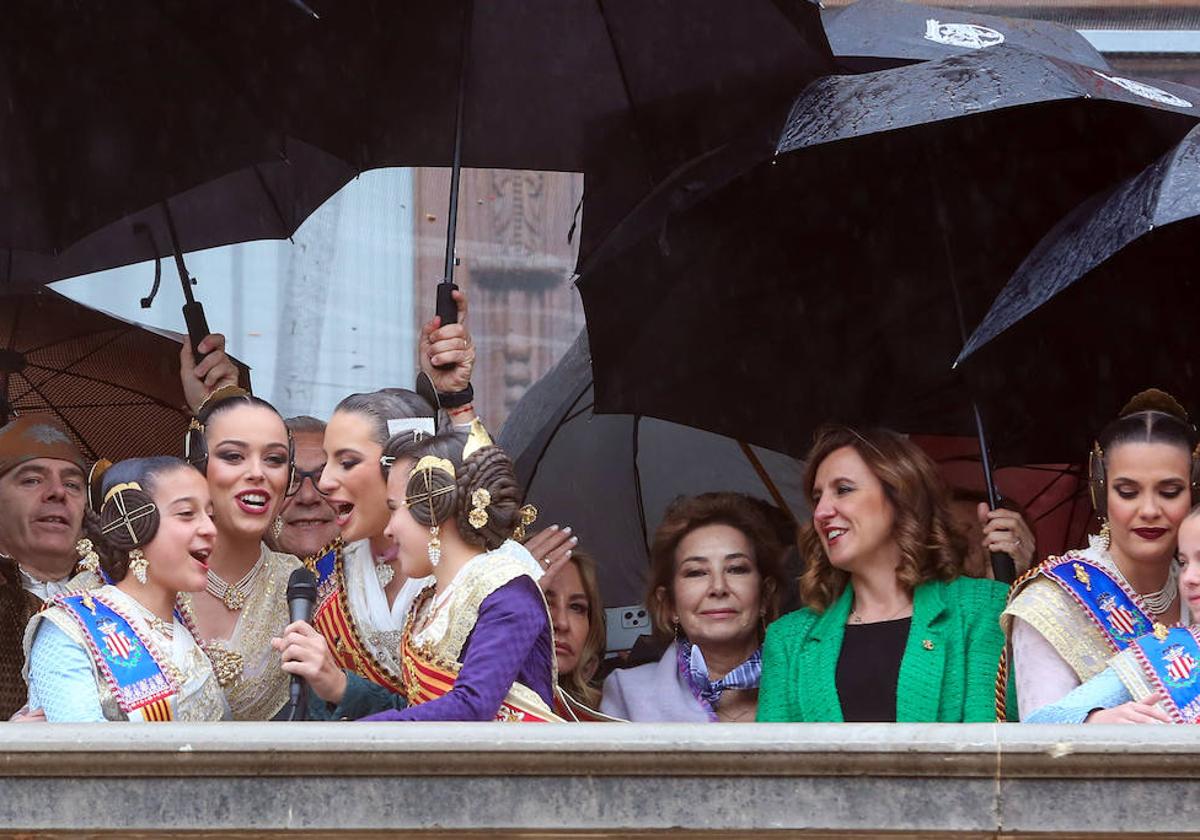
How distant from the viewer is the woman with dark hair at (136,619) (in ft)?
14.3

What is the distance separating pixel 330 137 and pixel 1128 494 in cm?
247

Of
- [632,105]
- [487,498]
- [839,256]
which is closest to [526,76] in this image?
[632,105]

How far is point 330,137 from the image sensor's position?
584 cm

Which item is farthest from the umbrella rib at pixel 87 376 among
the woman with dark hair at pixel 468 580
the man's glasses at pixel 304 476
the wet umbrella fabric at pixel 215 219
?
the woman with dark hair at pixel 468 580

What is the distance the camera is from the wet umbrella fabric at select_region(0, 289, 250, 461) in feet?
21.2

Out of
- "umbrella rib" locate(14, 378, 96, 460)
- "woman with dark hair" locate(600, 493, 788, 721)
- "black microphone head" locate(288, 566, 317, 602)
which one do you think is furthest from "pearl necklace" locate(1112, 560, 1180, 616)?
"umbrella rib" locate(14, 378, 96, 460)

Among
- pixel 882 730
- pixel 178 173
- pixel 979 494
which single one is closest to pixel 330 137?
pixel 178 173

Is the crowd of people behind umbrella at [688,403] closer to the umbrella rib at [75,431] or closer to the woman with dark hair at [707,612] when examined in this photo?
the woman with dark hair at [707,612]

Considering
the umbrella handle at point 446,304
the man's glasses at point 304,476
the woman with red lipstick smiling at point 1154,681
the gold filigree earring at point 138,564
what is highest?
the umbrella handle at point 446,304

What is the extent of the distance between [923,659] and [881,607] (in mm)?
238

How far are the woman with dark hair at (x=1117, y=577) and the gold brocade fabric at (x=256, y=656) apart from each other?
1695mm

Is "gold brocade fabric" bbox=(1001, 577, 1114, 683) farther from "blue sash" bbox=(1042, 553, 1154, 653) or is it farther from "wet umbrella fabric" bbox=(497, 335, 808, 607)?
"wet umbrella fabric" bbox=(497, 335, 808, 607)

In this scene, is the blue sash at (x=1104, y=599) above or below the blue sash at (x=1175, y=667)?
above

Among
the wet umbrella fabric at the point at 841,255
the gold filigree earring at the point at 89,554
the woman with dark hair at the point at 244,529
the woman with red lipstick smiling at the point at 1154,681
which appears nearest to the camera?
the woman with red lipstick smiling at the point at 1154,681
